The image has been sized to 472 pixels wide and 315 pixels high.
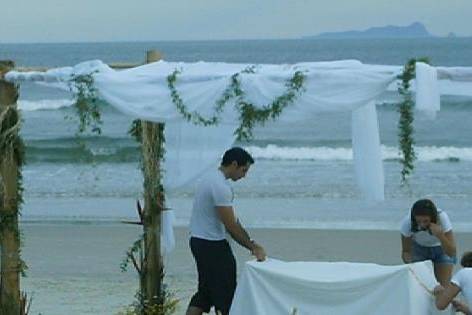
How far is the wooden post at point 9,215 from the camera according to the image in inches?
321

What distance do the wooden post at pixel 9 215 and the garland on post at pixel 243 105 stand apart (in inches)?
49.4

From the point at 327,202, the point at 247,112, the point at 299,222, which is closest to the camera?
the point at 247,112

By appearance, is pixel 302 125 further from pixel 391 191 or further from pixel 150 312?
pixel 150 312

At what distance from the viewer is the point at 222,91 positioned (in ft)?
25.2

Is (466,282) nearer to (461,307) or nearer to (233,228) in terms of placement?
(461,307)

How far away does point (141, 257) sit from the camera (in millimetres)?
8430

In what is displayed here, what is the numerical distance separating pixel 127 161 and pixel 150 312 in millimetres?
15638

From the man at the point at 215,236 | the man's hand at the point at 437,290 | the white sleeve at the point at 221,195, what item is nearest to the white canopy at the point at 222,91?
the man at the point at 215,236

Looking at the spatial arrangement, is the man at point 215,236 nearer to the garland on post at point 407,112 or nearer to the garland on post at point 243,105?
the garland on post at point 243,105

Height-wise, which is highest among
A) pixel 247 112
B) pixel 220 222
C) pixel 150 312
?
pixel 247 112

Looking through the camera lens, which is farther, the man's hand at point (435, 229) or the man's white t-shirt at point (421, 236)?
the man's white t-shirt at point (421, 236)

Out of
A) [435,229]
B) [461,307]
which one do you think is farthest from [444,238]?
[461,307]

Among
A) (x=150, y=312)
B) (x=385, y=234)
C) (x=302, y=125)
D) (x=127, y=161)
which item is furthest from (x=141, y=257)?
(x=302, y=125)

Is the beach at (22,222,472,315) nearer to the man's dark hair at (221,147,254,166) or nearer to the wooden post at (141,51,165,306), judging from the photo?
the wooden post at (141,51,165,306)
